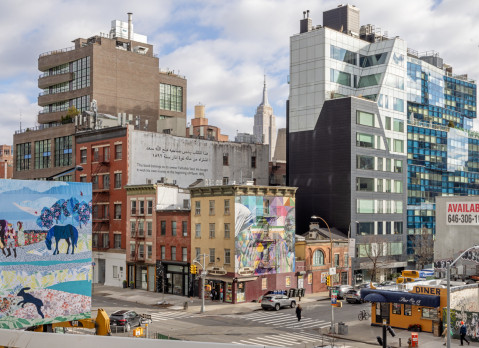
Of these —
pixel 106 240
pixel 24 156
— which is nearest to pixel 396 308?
pixel 106 240

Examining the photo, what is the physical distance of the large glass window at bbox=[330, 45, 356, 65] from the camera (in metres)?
88.9

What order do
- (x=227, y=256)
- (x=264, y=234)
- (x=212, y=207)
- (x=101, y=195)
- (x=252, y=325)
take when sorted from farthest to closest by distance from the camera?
(x=101, y=195) → (x=212, y=207) → (x=264, y=234) → (x=227, y=256) → (x=252, y=325)

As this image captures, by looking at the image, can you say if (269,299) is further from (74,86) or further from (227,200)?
(74,86)

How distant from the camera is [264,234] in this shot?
6425 centimetres

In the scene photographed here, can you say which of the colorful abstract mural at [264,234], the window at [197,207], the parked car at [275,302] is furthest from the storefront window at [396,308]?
the window at [197,207]

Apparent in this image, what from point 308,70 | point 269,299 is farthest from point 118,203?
point 308,70

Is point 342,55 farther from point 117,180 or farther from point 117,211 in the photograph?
point 117,211

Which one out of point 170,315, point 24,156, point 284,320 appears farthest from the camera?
point 24,156

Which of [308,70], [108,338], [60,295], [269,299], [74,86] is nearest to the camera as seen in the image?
[108,338]

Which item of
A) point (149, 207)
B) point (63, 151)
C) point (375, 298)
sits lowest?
point (375, 298)

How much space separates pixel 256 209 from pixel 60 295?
3265 centimetres

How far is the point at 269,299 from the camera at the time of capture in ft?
187

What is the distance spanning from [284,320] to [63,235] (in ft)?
79.9

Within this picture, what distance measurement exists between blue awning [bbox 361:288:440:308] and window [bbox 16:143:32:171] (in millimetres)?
66934
